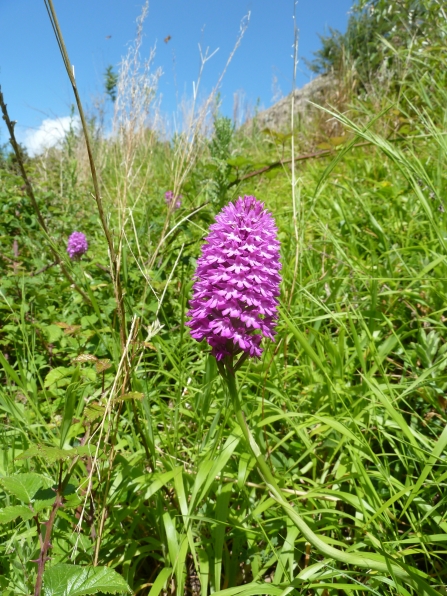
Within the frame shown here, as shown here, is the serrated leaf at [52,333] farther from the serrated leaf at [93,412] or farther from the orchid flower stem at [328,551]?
the orchid flower stem at [328,551]

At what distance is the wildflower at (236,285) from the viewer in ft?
3.12

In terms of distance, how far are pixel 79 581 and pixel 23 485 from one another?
0.74ft

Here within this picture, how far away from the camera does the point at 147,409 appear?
1.17m

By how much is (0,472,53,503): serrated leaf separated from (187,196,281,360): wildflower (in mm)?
452

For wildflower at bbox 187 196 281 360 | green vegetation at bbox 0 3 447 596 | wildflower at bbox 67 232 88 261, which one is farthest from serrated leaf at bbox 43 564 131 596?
wildflower at bbox 67 232 88 261

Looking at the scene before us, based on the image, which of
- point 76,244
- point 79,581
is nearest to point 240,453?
point 79,581

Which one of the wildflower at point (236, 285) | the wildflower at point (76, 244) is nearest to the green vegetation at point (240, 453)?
the wildflower at point (236, 285)

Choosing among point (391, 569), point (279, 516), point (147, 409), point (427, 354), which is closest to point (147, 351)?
point (147, 409)

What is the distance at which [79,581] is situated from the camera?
796mm

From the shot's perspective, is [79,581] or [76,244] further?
[76,244]

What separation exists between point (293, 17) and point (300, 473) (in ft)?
5.06

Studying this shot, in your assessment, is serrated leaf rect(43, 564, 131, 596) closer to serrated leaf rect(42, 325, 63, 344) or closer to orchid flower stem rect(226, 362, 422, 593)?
orchid flower stem rect(226, 362, 422, 593)

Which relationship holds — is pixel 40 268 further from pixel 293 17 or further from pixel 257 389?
pixel 293 17

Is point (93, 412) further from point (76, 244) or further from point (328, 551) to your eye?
point (76, 244)
